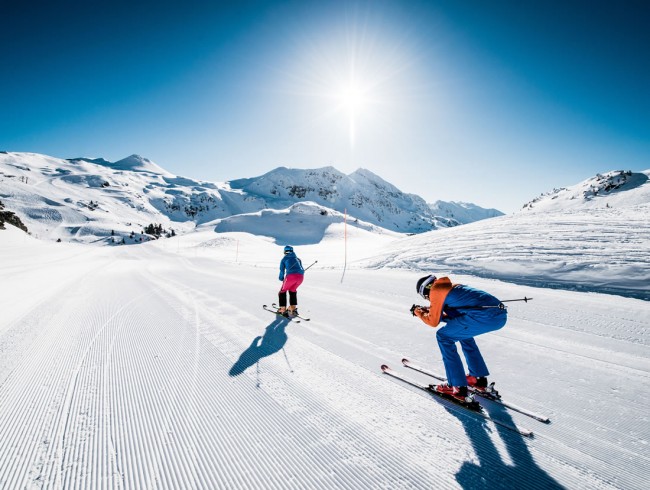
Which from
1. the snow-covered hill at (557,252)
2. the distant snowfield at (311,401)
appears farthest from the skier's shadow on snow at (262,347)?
the snow-covered hill at (557,252)

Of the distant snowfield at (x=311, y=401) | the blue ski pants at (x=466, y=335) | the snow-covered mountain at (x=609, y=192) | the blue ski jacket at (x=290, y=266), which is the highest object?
the snow-covered mountain at (x=609, y=192)

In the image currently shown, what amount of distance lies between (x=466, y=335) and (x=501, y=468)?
1.49m

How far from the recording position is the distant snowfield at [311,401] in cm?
280

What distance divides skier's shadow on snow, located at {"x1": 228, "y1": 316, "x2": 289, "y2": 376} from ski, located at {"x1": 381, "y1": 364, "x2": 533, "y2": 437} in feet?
7.04

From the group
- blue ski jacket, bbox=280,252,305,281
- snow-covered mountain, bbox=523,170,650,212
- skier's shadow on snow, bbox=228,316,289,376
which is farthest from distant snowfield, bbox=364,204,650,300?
snow-covered mountain, bbox=523,170,650,212

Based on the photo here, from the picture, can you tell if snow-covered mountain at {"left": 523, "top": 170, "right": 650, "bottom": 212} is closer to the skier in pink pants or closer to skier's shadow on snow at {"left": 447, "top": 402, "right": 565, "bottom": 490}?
the skier in pink pants

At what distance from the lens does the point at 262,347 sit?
5844 mm

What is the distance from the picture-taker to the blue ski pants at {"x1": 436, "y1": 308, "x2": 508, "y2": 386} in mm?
3840

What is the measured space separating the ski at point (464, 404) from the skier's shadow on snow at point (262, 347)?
2.15 m

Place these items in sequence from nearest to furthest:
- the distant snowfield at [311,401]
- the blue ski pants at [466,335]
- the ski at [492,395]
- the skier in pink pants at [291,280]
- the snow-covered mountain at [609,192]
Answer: the distant snowfield at [311,401]
the ski at [492,395]
the blue ski pants at [466,335]
the skier in pink pants at [291,280]
the snow-covered mountain at [609,192]

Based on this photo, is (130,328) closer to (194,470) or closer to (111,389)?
(111,389)

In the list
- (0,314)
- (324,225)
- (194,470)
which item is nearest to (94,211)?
(324,225)

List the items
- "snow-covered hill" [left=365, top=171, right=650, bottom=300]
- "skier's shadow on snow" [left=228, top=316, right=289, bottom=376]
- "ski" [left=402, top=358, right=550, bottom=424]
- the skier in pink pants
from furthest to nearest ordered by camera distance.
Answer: "snow-covered hill" [left=365, top=171, right=650, bottom=300] → the skier in pink pants → "skier's shadow on snow" [left=228, top=316, right=289, bottom=376] → "ski" [left=402, top=358, right=550, bottom=424]

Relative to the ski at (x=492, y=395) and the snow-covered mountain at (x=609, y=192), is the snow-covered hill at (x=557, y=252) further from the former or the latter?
the snow-covered mountain at (x=609, y=192)
